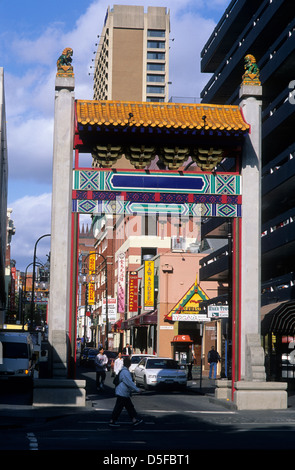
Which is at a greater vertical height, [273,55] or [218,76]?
[218,76]

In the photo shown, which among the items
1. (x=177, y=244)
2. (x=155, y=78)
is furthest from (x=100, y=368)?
(x=155, y=78)

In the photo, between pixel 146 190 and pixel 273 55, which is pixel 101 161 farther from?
pixel 273 55

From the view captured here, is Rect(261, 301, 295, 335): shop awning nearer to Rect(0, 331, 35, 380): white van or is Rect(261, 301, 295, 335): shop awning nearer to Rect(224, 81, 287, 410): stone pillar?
Rect(224, 81, 287, 410): stone pillar

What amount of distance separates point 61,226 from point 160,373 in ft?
46.9

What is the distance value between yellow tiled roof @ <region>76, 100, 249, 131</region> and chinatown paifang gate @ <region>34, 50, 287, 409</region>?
0.12 ft

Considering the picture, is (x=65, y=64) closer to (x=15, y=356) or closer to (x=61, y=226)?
(x=61, y=226)

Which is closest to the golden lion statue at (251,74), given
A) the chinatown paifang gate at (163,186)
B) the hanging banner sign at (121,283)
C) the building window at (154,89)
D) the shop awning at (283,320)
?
the chinatown paifang gate at (163,186)

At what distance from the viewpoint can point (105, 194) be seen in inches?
951

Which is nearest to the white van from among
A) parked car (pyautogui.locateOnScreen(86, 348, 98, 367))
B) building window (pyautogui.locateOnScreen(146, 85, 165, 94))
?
parked car (pyautogui.locateOnScreen(86, 348, 98, 367))

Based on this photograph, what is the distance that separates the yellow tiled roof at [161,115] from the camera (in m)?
23.8

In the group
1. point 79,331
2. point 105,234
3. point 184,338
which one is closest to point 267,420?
point 184,338

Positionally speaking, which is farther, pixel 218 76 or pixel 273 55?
pixel 218 76

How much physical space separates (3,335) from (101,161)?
524 inches

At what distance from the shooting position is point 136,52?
12762 centimetres
